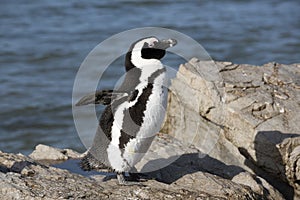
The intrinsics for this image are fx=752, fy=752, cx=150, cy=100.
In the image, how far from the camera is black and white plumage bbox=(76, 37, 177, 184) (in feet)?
17.1

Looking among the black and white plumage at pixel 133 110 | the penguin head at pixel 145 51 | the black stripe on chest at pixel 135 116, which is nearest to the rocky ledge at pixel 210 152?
the black and white plumage at pixel 133 110

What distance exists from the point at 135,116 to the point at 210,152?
1.41m

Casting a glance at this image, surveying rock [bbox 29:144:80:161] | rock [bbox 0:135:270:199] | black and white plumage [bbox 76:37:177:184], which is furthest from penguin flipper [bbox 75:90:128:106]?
rock [bbox 29:144:80:161]

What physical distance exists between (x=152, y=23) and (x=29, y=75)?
2949mm

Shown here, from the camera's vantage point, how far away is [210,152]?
6.43 metres

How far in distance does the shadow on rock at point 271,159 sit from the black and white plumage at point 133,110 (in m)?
1.02

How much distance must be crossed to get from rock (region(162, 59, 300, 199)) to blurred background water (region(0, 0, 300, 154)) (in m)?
3.03

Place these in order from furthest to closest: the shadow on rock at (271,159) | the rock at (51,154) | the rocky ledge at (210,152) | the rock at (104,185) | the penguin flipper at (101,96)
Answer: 1. the rock at (51,154)
2. the shadow on rock at (271,159)
3. the penguin flipper at (101,96)
4. the rocky ledge at (210,152)
5. the rock at (104,185)

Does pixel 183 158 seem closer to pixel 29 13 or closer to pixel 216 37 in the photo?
pixel 216 37

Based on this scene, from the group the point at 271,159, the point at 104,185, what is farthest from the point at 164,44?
the point at 271,159

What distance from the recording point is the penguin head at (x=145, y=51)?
17.5 ft

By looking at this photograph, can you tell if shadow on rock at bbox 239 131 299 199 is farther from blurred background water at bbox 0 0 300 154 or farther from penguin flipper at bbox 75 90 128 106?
blurred background water at bbox 0 0 300 154

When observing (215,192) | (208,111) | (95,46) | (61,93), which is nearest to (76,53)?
(95,46)

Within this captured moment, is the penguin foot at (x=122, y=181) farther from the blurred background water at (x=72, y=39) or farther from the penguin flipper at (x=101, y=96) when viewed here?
the blurred background water at (x=72, y=39)
